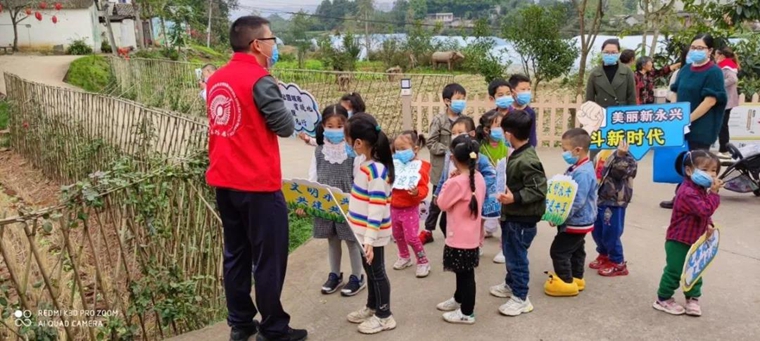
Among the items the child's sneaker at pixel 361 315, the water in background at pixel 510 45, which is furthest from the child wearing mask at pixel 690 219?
the water in background at pixel 510 45

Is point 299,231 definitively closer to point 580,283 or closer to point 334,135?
point 334,135

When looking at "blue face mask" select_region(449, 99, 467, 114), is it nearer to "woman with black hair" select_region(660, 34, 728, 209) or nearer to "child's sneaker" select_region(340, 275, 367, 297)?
"child's sneaker" select_region(340, 275, 367, 297)

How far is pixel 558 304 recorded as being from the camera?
12.8 feet

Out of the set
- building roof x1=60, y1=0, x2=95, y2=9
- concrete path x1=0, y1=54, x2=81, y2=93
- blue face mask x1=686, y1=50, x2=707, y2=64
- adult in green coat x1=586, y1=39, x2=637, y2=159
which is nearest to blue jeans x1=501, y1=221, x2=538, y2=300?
adult in green coat x1=586, y1=39, x2=637, y2=159

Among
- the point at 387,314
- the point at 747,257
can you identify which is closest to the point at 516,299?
the point at 387,314

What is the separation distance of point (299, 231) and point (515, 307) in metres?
2.62

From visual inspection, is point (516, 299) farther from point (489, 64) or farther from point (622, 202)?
point (489, 64)

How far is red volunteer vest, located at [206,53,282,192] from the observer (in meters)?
2.97

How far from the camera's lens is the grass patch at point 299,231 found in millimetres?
5484

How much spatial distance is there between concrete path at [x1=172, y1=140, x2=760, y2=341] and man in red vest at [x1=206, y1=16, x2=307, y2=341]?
1.71 ft

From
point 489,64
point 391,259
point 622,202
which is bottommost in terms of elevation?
point 391,259

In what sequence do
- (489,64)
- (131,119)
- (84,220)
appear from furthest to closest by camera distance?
(489,64)
(131,119)
(84,220)

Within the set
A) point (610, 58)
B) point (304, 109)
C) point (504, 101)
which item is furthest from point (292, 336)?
point (610, 58)

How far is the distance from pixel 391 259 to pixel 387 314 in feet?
4.06
